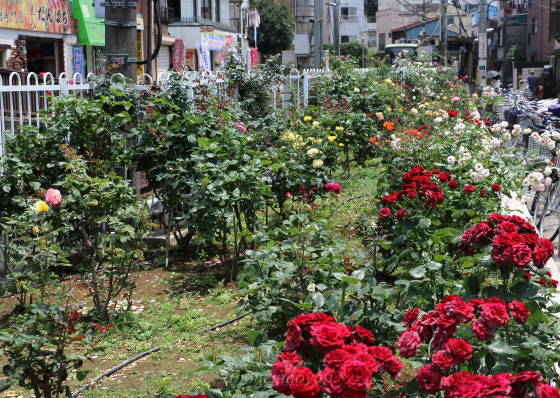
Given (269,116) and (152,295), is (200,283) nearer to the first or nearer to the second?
(152,295)

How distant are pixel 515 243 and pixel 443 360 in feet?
2.54

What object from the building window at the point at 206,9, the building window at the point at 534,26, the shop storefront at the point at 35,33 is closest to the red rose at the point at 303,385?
the shop storefront at the point at 35,33

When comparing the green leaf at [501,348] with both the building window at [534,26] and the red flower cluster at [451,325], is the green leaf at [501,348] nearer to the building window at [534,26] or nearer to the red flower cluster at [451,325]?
the red flower cluster at [451,325]

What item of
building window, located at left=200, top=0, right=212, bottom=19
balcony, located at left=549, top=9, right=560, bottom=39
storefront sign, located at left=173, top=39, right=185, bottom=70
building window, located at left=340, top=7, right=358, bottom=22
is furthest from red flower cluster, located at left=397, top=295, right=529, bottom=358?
building window, located at left=340, top=7, right=358, bottom=22

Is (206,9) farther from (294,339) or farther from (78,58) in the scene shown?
(294,339)

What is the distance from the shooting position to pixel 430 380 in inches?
77.0

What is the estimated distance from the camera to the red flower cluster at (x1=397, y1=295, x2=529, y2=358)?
1942 millimetres

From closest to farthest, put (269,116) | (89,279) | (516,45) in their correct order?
(89,279) → (269,116) → (516,45)

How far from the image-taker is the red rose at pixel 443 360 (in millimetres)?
1920

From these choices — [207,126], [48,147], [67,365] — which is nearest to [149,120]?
[207,126]

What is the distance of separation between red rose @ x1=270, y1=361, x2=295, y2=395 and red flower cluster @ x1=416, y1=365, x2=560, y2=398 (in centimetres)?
39

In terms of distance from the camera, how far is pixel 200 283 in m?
5.55

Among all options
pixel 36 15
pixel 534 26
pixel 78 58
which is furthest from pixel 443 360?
pixel 534 26

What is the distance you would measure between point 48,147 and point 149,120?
96 centimetres
